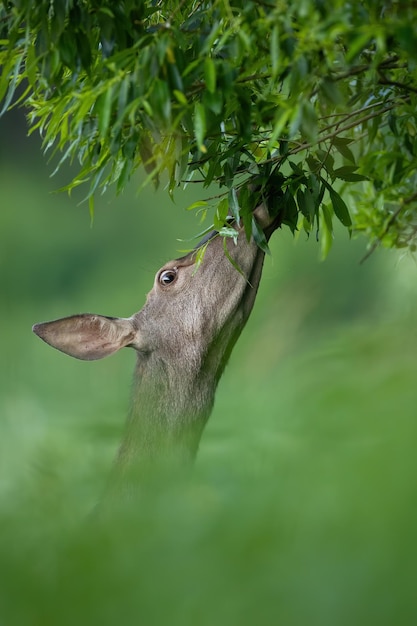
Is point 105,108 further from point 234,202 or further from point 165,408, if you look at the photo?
point 165,408

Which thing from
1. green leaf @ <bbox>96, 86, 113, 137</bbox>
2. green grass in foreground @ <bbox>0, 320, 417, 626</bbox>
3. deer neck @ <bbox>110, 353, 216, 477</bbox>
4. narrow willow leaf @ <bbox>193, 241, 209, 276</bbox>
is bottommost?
green grass in foreground @ <bbox>0, 320, 417, 626</bbox>

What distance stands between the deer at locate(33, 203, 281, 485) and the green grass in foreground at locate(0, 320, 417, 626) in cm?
143

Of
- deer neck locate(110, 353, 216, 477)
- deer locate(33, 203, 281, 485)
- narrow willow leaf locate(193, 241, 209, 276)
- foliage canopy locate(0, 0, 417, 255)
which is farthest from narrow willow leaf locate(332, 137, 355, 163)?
deer neck locate(110, 353, 216, 477)

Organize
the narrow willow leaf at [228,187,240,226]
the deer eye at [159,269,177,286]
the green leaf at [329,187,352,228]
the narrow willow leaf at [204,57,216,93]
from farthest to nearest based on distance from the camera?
the deer eye at [159,269,177,286] < the green leaf at [329,187,352,228] < the narrow willow leaf at [228,187,240,226] < the narrow willow leaf at [204,57,216,93]

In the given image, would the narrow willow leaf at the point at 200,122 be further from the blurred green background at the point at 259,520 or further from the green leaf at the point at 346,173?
the green leaf at the point at 346,173

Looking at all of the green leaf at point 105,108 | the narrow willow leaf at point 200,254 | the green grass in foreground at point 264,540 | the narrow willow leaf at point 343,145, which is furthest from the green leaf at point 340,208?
the green grass in foreground at point 264,540

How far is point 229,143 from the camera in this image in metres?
2.30

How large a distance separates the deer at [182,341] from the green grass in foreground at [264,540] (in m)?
1.43

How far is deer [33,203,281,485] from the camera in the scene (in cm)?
260

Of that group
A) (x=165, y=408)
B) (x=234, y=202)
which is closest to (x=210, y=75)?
(x=234, y=202)

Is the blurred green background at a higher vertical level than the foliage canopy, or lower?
lower

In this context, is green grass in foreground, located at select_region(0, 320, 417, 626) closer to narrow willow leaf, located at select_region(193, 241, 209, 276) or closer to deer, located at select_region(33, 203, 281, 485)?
narrow willow leaf, located at select_region(193, 241, 209, 276)

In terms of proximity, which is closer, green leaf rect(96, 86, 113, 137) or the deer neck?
green leaf rect(96, 86, 113, 137)

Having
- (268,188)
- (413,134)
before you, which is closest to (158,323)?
(268,188)
